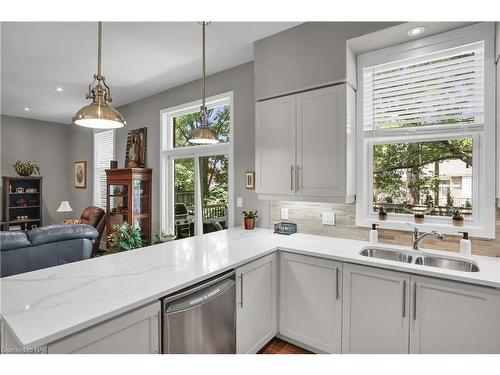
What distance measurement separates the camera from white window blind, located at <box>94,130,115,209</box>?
210 inches

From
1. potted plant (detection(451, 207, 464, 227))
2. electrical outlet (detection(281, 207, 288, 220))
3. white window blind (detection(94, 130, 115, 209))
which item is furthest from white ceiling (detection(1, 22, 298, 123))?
potted plant (detection(451, 207, 464, 227))

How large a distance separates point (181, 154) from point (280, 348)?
2.80 metres

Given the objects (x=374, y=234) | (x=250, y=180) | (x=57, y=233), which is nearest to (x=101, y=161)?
(x=57, y=233)

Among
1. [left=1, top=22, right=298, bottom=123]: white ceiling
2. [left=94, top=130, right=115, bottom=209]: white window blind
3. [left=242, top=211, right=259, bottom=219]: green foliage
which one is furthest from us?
[left=94, top=130, right=115, bottom=209]: white window blind

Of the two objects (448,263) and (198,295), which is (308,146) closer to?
(448,263)

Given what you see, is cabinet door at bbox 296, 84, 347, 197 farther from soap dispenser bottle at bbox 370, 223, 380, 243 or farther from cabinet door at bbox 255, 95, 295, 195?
soap dispenser bottle at bbox 370, 223, 380, 243

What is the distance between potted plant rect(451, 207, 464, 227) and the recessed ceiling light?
138cm

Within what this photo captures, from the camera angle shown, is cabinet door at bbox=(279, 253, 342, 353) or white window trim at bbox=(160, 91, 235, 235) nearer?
cabinet door at bbox=(279, 253, 342, 353)

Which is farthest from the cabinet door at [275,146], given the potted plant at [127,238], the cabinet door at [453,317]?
the potted plant at [127,238]

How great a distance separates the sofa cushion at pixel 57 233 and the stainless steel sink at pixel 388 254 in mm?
2853

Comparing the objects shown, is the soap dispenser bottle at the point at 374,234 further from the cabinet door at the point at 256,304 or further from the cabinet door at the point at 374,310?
the cabinet door at the point at 256,304

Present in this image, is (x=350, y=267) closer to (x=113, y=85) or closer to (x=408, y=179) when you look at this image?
(x=408, y=179)

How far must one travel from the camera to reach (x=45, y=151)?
→ 5.93 meters
